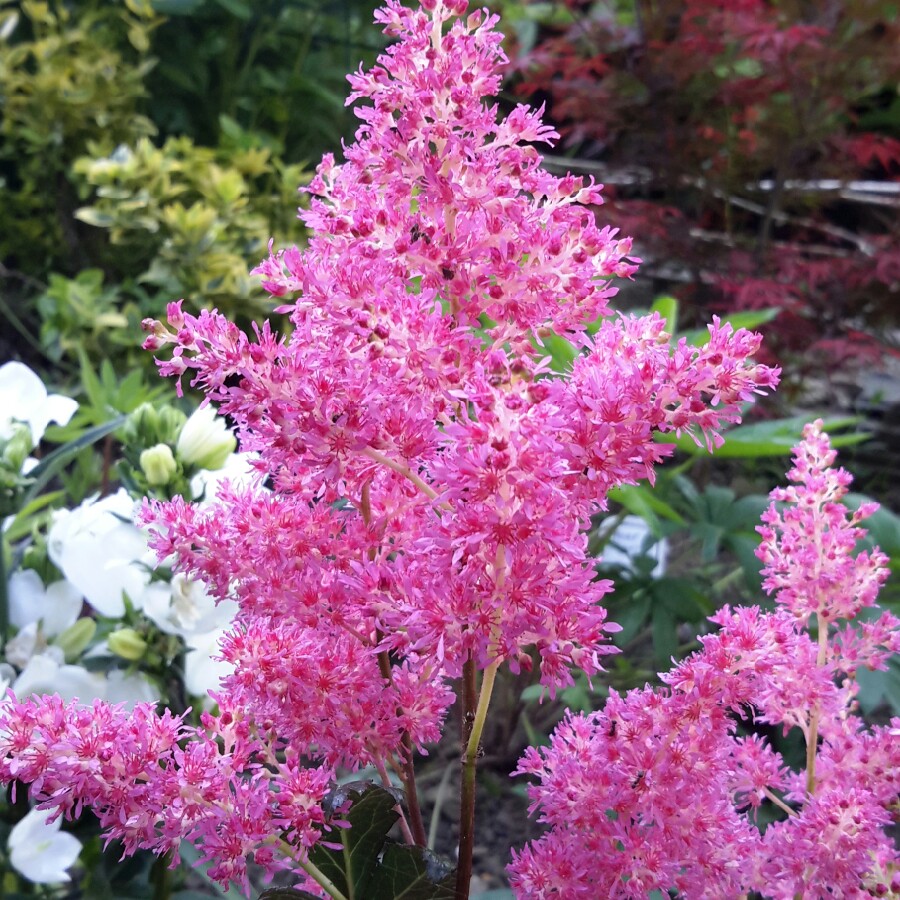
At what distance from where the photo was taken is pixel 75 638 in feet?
2.68

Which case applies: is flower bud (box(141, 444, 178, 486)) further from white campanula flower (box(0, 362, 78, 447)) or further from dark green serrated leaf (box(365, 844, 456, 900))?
dark green serrated leaf (box(365, 844, 456, 900))

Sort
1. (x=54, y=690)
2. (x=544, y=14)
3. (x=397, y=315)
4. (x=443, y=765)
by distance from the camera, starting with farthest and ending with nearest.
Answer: (x=544, y=14), (x=443, y=765), (x=54, y=690), (x=397, y=315)

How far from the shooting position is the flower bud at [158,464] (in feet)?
2.43

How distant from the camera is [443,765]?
1.49 metres

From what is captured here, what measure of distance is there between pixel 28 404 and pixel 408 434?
1.54 feet

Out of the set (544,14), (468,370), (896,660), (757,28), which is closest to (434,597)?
(468,370)

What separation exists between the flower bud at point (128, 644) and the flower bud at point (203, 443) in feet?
0.43

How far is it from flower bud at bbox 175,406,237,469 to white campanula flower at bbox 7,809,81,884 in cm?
27

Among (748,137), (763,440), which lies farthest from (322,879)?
(748,137)

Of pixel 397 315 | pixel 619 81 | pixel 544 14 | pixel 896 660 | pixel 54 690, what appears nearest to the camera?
pixel 397 315

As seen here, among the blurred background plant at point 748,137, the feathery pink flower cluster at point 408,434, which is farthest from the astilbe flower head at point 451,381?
the blurred background plant at point 748,137

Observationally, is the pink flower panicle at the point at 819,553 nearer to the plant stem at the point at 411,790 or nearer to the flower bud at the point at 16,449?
the plant stem at the point at 411,790

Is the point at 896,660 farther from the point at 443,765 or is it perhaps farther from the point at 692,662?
the point at 692,662

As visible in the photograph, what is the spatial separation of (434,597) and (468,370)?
97mm
